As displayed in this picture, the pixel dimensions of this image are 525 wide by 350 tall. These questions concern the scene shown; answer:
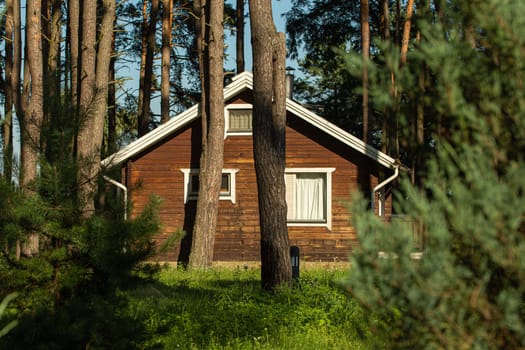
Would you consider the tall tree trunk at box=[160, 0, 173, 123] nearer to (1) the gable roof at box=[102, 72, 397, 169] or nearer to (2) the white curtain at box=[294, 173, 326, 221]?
(1) the gable roof at box=[102, 72, 397, 169]

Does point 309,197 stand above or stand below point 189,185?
below

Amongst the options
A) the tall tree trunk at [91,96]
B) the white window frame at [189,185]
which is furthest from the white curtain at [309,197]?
the tall tree trunk at [91,96]

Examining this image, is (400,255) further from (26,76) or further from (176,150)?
(26,76)

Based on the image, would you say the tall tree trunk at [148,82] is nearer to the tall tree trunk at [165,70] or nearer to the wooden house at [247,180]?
the tall tree trunk at [165,70]

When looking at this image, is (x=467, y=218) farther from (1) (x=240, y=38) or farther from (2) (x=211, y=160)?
(1) (x=240, y=38)

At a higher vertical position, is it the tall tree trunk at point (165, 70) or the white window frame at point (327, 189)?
the tall tree trunk at point (165, 70)

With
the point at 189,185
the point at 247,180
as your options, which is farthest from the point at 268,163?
the point at 189,185

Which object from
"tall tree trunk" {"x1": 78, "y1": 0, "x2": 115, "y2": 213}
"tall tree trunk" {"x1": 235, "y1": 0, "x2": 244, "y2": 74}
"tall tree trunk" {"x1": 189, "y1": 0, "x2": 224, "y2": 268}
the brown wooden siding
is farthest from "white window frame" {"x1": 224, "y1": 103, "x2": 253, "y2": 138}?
"tall tree trunk" {"x1": 235, "y1": 0, "x2": 244, "y2": 74}

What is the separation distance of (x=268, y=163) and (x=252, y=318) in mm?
3445

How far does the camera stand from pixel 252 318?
11188mm

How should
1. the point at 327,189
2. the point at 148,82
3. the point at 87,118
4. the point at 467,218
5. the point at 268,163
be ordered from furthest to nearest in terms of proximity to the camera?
the point at 148,82, the point at 327,189, the point at 268,163, the point at 87,118, the point at 467,218

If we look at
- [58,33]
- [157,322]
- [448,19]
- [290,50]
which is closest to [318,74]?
[290,50]

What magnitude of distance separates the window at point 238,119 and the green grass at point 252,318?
9.96 m

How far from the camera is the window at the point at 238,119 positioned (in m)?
23.5
